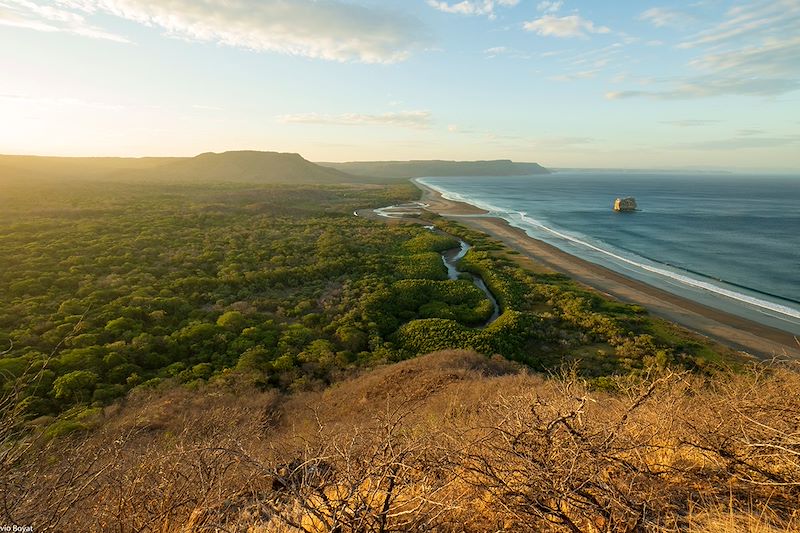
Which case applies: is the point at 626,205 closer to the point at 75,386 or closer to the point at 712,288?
the point at 712,288

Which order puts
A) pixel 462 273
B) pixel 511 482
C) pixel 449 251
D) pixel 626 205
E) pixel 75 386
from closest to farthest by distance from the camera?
pixel 511 482
pixel 75 386
pixel 462 273
pixel 449 251
pixel 626 205

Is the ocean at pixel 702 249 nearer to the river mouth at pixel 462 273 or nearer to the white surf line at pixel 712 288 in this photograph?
the white surf line at pixel 712 288

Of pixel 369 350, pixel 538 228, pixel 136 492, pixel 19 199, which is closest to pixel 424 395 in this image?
pixel 369 350

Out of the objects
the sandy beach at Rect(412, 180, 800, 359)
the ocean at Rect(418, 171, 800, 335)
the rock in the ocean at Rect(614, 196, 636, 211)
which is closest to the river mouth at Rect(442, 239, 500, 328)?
the sandy beach at Rect(412, 180, 800, 359)

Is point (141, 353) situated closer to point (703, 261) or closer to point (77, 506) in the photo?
point (77, 506)

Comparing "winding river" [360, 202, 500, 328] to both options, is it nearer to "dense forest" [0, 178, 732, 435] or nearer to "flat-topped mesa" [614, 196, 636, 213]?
"dense forest" [0, 178, 732, 435]

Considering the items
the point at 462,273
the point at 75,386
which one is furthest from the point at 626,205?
the point at 75,386

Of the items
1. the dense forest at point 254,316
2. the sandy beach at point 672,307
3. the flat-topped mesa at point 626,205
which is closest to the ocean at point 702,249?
the sandy beach at point 672,307

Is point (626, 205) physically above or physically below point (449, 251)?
above
